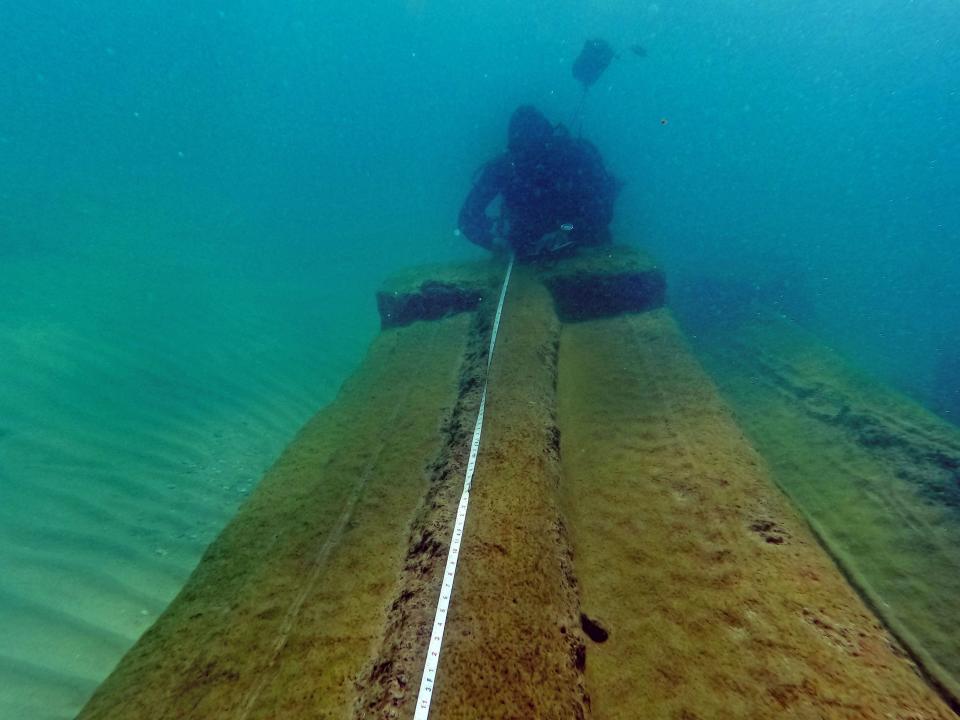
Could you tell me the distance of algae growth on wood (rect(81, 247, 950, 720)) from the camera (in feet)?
5.31

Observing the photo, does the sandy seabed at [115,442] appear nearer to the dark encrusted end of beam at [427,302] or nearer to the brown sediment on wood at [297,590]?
the brown sediment on wood at [297,590]

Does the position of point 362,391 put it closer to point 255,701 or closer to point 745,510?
point 255,701

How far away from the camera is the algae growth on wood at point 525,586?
162 cm

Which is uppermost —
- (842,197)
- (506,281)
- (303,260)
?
(303,260)

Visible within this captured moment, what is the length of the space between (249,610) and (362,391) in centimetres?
231

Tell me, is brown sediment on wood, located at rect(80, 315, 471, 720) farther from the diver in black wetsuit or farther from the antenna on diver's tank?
the antenna on diver's tank

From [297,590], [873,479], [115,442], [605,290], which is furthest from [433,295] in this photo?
[873,479]

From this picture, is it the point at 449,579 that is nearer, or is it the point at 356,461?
the point at 449,579

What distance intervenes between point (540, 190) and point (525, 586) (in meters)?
7.41

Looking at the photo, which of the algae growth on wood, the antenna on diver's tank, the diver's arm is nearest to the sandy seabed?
the algae growth on wood

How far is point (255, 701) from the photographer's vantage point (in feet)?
5.37

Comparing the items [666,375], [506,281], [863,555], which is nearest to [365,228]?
[506,281]

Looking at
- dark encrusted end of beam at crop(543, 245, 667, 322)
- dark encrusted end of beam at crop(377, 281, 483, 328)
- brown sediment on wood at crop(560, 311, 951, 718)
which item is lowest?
brown sediment on wood at crop(560, 311, 951, 718)

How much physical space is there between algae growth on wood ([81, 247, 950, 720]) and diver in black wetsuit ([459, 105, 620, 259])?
15.6ft
